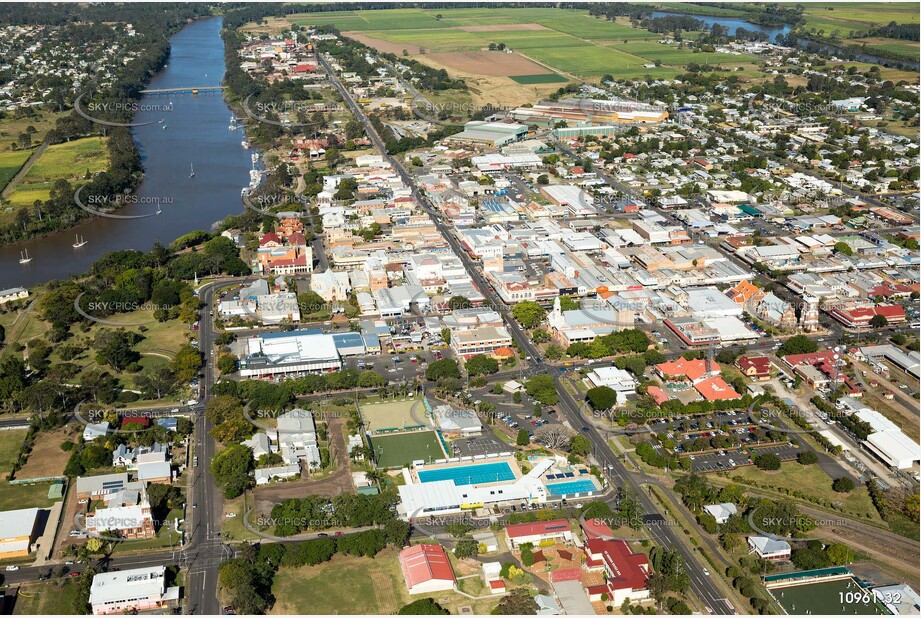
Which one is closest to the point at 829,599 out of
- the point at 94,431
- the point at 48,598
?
the point at 48,598

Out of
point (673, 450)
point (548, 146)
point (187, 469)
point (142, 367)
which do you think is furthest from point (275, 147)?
point (673, 450)

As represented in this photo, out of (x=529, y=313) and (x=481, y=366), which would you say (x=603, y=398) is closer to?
(x=481, y=366)

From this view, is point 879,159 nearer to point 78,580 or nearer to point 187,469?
point 187,469

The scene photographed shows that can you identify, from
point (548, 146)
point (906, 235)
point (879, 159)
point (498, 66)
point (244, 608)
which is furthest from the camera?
point (498, 66)

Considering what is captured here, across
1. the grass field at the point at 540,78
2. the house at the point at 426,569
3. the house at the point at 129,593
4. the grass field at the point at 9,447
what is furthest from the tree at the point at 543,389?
the grass field at the point at 540,78

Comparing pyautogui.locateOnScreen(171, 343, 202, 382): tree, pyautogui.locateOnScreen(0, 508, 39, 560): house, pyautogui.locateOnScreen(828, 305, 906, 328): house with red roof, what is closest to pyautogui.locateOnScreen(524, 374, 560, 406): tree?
pyautogui.locateOnScreen(171, 343, 202, 382): tree
